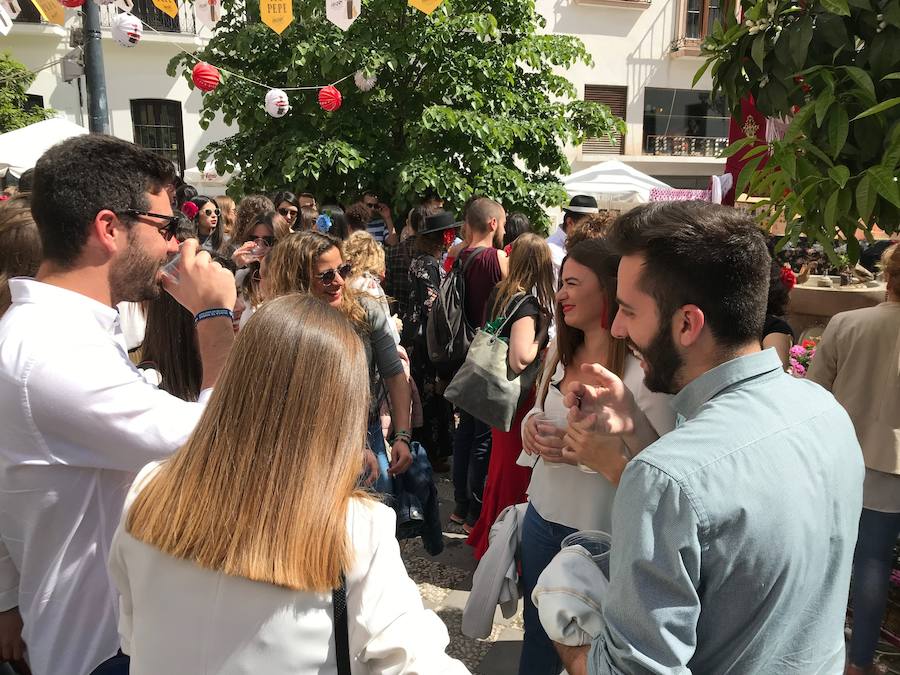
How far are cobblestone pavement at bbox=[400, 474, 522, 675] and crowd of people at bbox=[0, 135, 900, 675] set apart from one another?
773 mm

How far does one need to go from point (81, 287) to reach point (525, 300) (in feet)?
7.03

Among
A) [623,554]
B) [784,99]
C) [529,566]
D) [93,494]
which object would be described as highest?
[784,99]

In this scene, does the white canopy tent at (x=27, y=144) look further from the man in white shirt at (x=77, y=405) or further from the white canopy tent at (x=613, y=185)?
the man in white shirt at (x=77, y=405)

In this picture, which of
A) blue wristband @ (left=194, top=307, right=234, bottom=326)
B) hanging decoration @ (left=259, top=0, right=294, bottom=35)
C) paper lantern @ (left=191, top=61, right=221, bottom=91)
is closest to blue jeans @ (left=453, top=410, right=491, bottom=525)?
blue wristband @ (left=194, top=307, right=234, bottom=326)

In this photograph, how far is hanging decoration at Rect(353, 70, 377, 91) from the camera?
857 cm

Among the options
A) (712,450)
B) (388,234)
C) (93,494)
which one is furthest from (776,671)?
(388,234)

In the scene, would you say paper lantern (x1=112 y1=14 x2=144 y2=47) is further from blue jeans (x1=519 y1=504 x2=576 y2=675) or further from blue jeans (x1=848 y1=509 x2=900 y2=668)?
blue jeans (x1=848 y1=509 x2=900 y2=668)

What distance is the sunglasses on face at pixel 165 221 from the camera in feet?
6.11

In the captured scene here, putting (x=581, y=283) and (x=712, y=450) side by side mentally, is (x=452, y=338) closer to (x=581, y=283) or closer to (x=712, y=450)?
(x=581, y=283)

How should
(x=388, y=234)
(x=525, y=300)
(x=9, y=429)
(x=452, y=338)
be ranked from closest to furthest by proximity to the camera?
(x=9, y=429) → (x=525, y=300) → (x=452, y=338) → (x=388, y=234)

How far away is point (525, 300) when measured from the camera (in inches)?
137

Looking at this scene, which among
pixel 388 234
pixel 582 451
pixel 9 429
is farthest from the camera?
pixel 388 234

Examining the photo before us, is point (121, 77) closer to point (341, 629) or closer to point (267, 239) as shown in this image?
point (267, 239)

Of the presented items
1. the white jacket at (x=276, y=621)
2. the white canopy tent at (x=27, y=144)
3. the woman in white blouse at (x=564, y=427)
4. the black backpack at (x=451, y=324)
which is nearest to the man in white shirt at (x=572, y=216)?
the black backpack at (x=451, y=324)
